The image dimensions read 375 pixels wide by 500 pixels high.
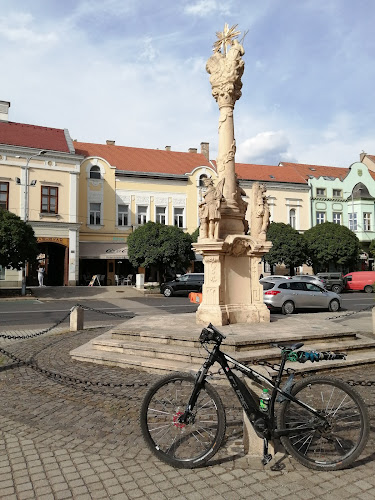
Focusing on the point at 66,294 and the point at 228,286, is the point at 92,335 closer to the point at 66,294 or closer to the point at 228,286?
Result: the point at 228,286

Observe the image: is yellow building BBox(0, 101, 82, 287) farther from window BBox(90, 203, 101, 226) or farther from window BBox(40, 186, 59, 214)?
window BBox(90, 203, 101, 226)

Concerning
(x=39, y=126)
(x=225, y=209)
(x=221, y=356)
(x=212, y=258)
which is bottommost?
(x=221, y=356)

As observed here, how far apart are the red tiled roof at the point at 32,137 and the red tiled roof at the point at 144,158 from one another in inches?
90.9

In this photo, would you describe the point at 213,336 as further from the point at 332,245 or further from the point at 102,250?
the point at 332,245

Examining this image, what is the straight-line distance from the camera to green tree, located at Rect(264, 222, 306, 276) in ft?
110

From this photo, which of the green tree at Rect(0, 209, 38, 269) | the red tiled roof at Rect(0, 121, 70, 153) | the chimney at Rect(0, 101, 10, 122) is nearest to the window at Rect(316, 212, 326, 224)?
the red tiled roof at Rect(0, 121, 70, 153)

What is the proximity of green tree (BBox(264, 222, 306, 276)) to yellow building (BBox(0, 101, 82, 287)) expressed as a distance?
16.3 meters

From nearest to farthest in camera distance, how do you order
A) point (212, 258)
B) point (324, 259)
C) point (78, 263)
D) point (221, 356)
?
1. point (221, 356)
2. point (212, 258)
3. point (78, 263)
4. point (324, 259)

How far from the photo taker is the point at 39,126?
35344 mm

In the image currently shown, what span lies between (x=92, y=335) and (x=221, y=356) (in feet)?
23.9

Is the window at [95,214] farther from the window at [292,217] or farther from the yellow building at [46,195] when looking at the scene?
the window at [292,217]

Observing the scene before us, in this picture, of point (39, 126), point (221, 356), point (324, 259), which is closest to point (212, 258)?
point (221, 356)

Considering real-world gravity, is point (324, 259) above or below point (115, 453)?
above

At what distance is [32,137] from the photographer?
3328cm
